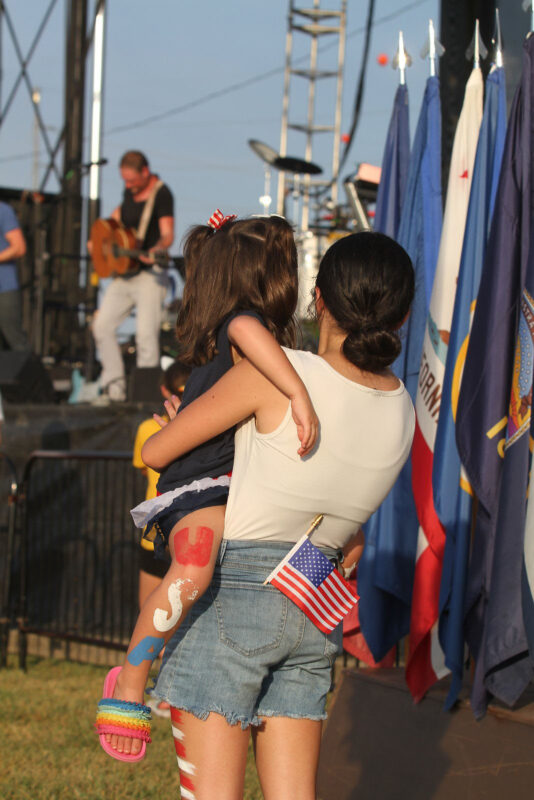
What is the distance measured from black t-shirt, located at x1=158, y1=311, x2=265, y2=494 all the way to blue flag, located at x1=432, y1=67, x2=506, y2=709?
6.20ft

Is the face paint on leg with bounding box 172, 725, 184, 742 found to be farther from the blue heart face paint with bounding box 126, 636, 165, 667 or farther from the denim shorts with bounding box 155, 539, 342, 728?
the blue heart face paint with bounding box 126, 636, 165, 667

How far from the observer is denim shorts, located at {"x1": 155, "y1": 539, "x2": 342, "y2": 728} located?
2197mm

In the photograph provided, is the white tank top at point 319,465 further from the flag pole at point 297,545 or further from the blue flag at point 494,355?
the blue flag at point 494,355

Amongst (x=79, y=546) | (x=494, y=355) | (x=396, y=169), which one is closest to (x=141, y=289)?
(x=79, y=546)

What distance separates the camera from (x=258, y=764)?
2320mm

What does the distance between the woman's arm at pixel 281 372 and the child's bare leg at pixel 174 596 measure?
30 centimetres

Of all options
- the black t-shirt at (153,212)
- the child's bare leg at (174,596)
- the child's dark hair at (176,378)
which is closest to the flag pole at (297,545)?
the child's bare leg at (174,596)

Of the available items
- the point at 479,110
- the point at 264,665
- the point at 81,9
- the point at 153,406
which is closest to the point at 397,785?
the point at 264,665

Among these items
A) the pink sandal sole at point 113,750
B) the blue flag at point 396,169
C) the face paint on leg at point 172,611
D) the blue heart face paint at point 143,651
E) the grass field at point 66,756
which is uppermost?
the blue flag at point 396,169

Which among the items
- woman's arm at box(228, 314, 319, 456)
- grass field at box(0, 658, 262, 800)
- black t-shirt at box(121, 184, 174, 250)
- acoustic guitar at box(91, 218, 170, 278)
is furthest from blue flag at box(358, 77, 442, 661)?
black t-shirt at box(121, 184, 174, 250)

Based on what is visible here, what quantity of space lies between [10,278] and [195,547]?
7325mm

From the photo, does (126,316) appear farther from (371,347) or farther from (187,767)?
(187,767)

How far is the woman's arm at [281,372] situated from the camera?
215cm

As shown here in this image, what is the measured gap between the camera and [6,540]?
23.1 ft
